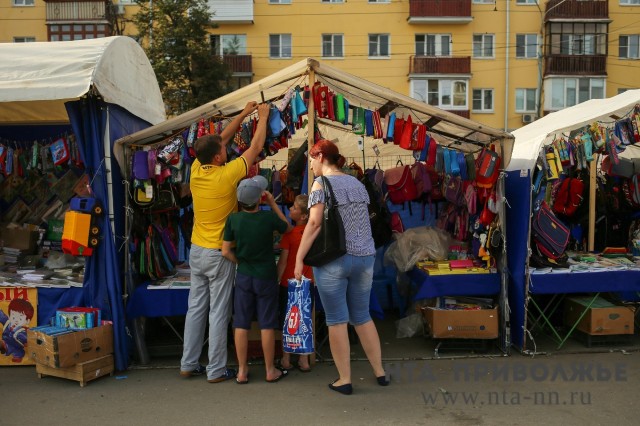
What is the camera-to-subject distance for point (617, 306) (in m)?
5.66

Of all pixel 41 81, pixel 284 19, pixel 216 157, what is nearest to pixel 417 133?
pixel 216 157

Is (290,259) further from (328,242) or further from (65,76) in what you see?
(65,76)

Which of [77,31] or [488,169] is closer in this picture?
[488,169]

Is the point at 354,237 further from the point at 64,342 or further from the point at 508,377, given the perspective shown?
the point at 64,342

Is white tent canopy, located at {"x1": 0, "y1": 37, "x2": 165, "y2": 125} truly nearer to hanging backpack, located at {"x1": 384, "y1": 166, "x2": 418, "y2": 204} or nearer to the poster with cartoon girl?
the poster with cartoon girl

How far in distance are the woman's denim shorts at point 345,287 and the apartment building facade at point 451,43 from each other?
870 inches

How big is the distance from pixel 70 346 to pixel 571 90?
25.6 meters

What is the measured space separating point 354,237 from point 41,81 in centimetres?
296

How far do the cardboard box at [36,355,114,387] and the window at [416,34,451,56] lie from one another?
23.8m

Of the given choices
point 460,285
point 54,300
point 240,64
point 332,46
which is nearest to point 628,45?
point 332,46

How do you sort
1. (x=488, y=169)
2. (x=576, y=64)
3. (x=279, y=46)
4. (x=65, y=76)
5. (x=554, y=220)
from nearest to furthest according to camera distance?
(x=65, y=76), (x=488, y=169), (x=554, y=220), (x=576, y=64), (x=279, y=46)

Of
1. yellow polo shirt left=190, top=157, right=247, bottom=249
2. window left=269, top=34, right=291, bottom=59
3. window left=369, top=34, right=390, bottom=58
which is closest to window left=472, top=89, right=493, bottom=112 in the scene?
window left=369, top=34, right=390, bottom=58

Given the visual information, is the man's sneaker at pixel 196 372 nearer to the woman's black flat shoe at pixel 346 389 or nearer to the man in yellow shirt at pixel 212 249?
the man in yellow shirt at pixel 212 249

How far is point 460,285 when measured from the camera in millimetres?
5496
